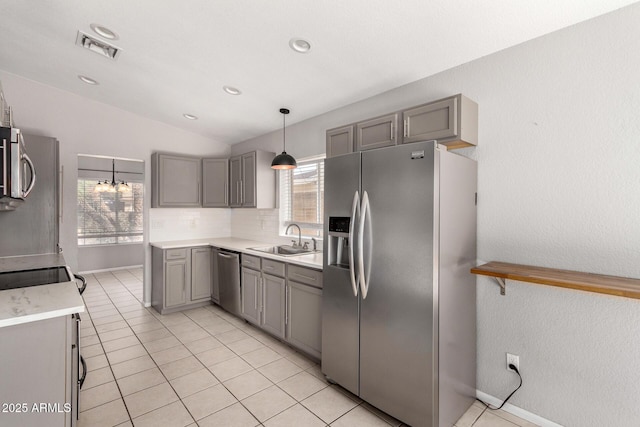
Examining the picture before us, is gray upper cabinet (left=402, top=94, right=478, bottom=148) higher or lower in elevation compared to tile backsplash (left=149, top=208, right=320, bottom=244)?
higher

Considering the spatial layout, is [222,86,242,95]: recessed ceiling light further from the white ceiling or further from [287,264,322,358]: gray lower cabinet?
[287,264,322,358]: gray lower cabinet

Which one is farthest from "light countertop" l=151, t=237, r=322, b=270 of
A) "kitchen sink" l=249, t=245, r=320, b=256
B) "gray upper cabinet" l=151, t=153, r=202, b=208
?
"gray upper cabinet" l=151, t=153, r=202, b=208

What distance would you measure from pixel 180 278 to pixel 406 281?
3.38 metres

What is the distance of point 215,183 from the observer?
475 centimetres

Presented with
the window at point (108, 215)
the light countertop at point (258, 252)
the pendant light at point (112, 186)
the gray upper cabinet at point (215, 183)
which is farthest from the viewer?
the window at point (108, 215)

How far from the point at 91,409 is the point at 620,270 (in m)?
3.56

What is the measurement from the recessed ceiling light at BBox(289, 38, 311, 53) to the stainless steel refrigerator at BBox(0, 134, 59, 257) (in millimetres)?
2878

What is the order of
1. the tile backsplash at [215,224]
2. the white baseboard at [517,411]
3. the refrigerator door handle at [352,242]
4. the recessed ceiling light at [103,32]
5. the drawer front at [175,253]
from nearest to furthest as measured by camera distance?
the white baseboard at [517,411], the refrigerator door handle at [352,242], the recessed ceiling light at [103,32], the drawer front at [175,253], the tile backsplash at [215,224]

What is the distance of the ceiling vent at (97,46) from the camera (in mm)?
2731

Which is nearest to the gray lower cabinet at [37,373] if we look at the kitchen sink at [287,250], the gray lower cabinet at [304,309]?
the gray lower cabinet at [304,309]

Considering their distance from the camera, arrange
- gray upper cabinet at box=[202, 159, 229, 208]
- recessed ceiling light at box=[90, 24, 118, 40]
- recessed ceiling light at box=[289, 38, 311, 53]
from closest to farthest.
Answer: recessed ceiling light at box=[289, 38, 311, 53] < recessed ceiling light at box=[90, 24, 118, 40] < gray upper cabinet at box=[202, 159, 229, 208]

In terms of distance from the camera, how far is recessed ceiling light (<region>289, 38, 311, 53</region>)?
2320 millimetres

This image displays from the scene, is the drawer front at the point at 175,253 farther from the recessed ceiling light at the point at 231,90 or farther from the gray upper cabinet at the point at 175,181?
the recessed ceiling light at the point at 231,90

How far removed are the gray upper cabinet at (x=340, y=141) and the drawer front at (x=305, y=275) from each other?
1135 millimetres
